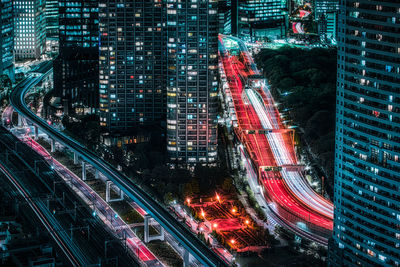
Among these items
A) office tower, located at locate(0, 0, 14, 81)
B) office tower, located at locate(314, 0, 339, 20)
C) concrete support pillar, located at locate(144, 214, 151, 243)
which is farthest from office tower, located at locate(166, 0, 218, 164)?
office tower, located at locate(314, 0, 339, 20)

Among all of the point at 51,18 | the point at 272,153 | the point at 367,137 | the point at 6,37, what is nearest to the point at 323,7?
the point at 51,18

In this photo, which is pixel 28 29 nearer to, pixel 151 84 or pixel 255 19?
pixel 255 19

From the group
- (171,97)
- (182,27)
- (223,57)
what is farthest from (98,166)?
(223,57)

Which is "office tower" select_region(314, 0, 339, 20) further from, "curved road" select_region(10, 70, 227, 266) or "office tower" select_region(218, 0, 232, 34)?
"curved road" select_region(10, 70, 227, 266)

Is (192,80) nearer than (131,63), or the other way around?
(192,80)

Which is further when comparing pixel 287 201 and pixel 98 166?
pixel 98 166

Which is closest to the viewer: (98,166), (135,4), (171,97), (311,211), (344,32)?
(344,32)

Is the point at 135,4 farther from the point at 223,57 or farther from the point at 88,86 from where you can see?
the point at 223,57
